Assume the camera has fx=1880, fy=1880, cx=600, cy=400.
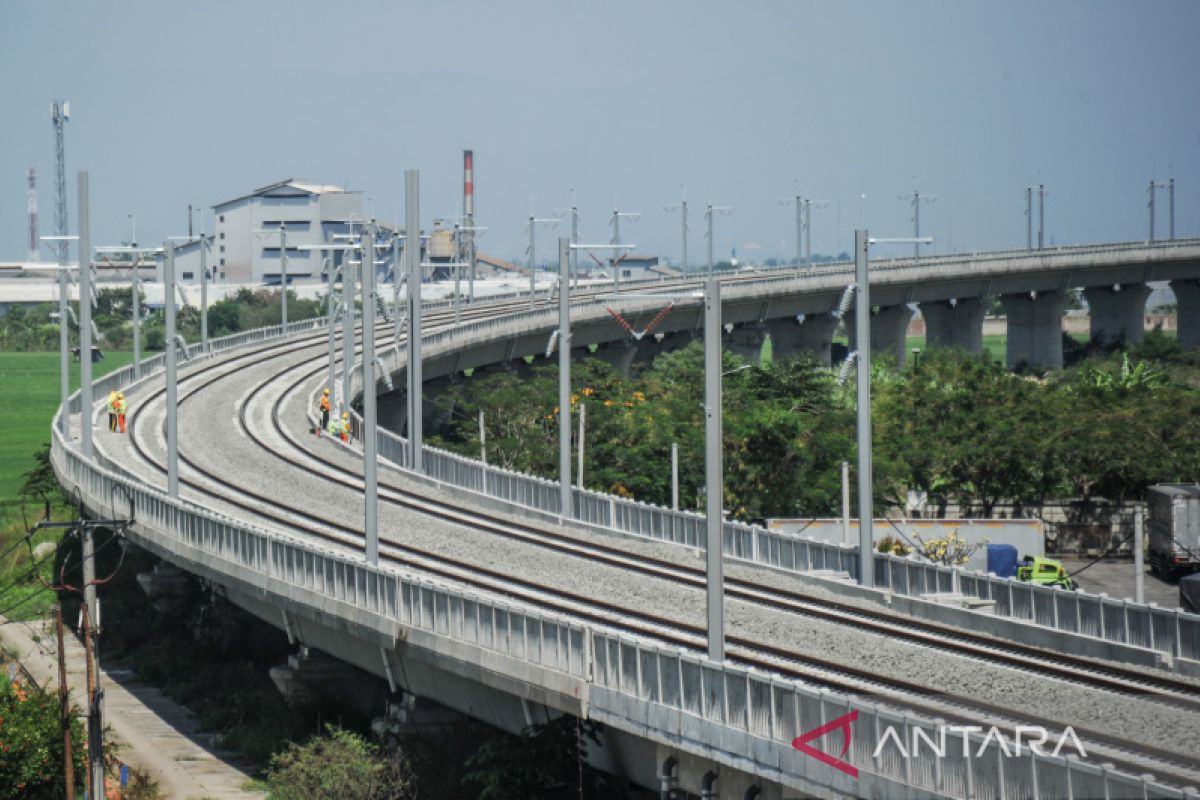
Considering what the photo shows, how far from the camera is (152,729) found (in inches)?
1869

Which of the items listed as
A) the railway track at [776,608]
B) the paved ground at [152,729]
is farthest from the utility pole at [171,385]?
the paved ground at [152,729]

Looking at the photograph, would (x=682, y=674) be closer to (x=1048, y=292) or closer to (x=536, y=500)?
(x=536, y=500)

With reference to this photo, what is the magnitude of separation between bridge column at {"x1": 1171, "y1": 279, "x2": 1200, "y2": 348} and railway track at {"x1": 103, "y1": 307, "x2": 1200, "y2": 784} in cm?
11463

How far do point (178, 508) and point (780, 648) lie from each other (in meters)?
20.7

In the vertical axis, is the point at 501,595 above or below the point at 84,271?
below

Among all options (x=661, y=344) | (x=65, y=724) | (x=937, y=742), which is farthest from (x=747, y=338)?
(x=937, y=742)

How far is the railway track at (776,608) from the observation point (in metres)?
27.0

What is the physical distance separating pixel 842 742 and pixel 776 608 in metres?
12.0

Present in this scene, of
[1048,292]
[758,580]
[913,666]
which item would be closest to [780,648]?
[913,666]

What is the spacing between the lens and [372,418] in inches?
1577

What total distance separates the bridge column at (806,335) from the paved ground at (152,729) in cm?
8086

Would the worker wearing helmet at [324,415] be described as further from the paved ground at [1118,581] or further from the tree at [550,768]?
the tree at [550,768]

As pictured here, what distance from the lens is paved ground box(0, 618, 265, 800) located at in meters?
42.1

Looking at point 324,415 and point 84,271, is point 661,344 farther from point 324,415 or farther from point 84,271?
point 84,271
